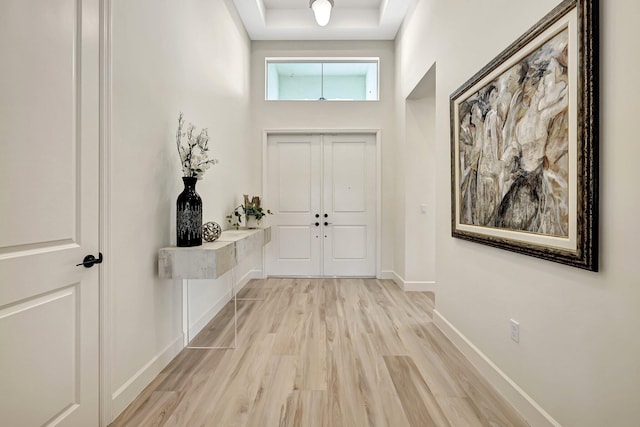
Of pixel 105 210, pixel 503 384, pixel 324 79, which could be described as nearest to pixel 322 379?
pixel 503 384

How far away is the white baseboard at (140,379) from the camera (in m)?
1.74

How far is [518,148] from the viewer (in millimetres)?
1771

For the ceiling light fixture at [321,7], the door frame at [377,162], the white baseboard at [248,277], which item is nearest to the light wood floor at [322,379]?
the white baseboard at [248,277]

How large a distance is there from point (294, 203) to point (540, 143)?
3.77m

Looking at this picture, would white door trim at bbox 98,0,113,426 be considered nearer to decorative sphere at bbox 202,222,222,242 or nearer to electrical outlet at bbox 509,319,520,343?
decorative sphere at bbox 202,222,222,242

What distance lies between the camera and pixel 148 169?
82.1 inches

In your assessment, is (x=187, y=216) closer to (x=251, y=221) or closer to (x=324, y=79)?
(x=251, y=221)

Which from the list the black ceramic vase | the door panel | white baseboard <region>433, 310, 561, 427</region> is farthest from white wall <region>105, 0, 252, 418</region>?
white baseboard <region>433, 310, 561, 427</region>

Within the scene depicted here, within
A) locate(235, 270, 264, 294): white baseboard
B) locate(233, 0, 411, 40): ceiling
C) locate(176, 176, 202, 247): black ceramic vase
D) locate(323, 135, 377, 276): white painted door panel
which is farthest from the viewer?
locate(323, 135, 377, 276): white painted door panel

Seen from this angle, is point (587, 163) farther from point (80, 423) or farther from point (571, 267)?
point (80, 423)

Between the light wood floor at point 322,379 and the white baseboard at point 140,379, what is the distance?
0.04 meters

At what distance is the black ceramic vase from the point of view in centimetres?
226

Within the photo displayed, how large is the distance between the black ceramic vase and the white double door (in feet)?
8.94

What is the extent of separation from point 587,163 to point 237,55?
13.2 ft
